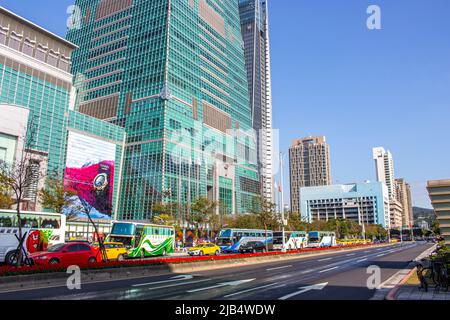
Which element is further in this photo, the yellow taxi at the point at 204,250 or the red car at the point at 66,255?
the yellow taxi at the point at 204,250

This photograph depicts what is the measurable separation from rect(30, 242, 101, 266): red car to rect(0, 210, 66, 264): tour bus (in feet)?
10.5

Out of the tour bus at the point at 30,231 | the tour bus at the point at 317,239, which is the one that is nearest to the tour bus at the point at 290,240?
the tour bus at the point at 317,239

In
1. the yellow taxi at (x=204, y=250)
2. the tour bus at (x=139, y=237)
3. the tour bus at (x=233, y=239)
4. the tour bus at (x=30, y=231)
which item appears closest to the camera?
the tour bus at (x=30, y=231)

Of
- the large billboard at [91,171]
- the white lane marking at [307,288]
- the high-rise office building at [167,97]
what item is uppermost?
the high-rise office building at [167,97]

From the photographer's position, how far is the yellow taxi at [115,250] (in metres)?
32.4

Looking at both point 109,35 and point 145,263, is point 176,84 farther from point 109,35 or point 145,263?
point 145,263

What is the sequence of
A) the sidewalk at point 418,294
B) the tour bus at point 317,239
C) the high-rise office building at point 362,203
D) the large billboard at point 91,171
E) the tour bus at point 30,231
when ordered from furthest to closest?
the high-rise office building at point 362,203, the large billboard at point 91,171, the tour bus at point 317,239, the tour bus at point 30,231, the sidewalk at point 418,294

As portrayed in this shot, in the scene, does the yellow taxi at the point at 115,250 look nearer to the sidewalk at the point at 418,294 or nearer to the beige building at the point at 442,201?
the sidewalk at the point at 418,294

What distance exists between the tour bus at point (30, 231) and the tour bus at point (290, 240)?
1246 inches

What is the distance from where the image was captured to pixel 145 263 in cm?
2259

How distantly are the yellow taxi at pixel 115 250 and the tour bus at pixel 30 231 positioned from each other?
157 inches

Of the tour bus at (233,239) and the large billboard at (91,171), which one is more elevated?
the large billboard at (91,171)
